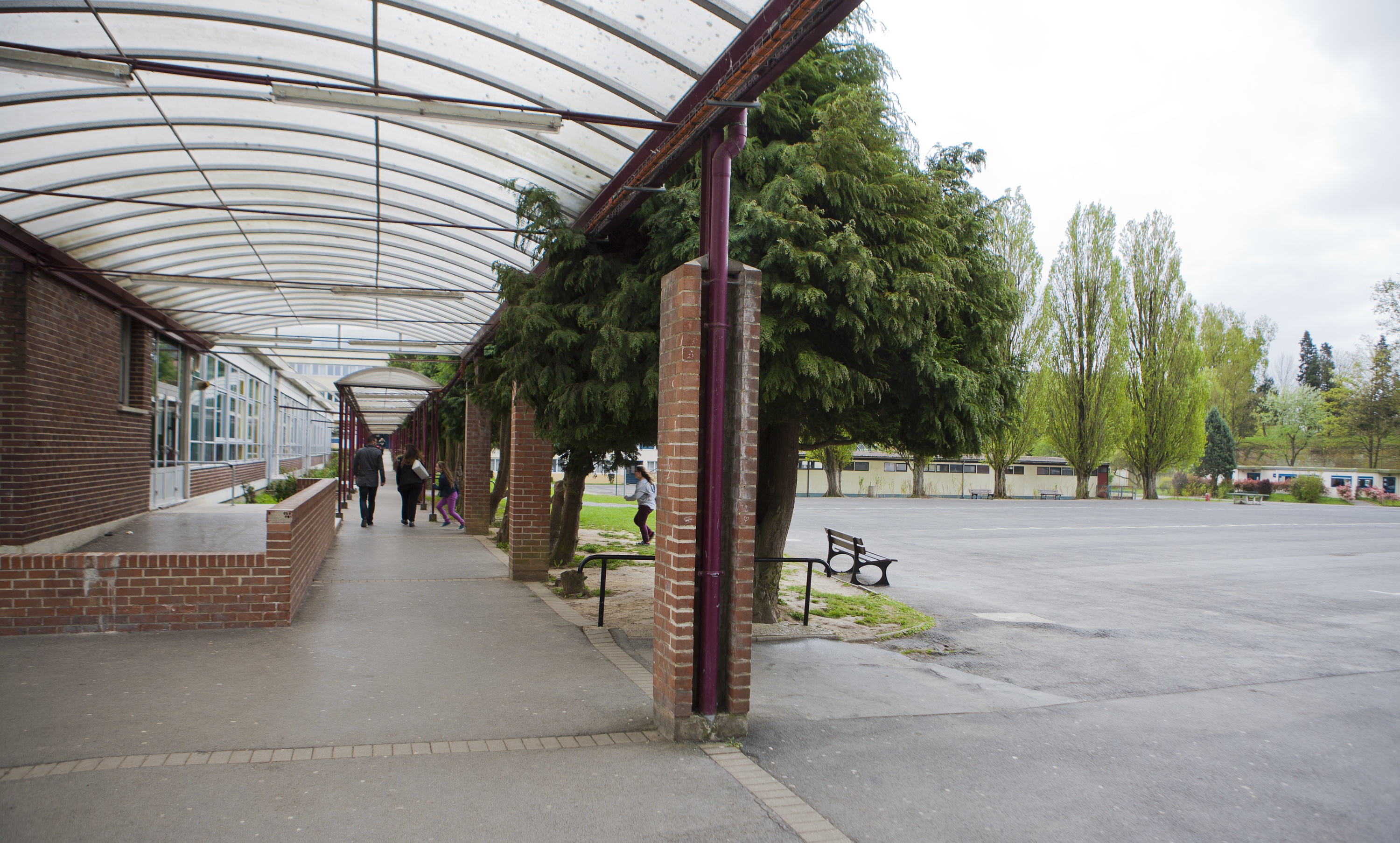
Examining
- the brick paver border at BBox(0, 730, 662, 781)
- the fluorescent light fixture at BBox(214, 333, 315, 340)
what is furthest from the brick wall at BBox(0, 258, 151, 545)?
the brick paver border at BBox(0, 730, 662, 781)

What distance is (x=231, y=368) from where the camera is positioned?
22656 mm

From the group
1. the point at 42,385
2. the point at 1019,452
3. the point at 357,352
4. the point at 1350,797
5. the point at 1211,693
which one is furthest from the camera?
the point at 1019,452

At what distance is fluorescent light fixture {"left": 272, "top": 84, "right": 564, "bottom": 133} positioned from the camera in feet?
17.1

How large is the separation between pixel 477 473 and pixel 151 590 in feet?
31.8

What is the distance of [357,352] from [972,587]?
14048 mm

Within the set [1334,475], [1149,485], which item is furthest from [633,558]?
[1334,475]

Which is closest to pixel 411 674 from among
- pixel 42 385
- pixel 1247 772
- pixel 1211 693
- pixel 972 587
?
pixel 1247 772

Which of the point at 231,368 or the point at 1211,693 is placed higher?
the point at 231,368

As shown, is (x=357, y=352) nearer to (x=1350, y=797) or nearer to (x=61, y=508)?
(x=61, y=508)

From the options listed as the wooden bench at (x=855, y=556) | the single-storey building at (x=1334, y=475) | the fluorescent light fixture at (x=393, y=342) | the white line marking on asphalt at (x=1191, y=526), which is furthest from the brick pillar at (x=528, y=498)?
the single-storey building at (x=1334, y=475)

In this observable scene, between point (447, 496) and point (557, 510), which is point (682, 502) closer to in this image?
point (557, 510)

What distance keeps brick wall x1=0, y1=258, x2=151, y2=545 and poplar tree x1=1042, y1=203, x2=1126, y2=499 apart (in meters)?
43.8

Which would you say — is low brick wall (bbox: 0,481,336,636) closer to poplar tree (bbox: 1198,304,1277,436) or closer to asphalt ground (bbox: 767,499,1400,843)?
asphalt ground (bbox: 767,499,1400,843)

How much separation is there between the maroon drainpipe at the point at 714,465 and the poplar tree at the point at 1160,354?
49.9 metres
